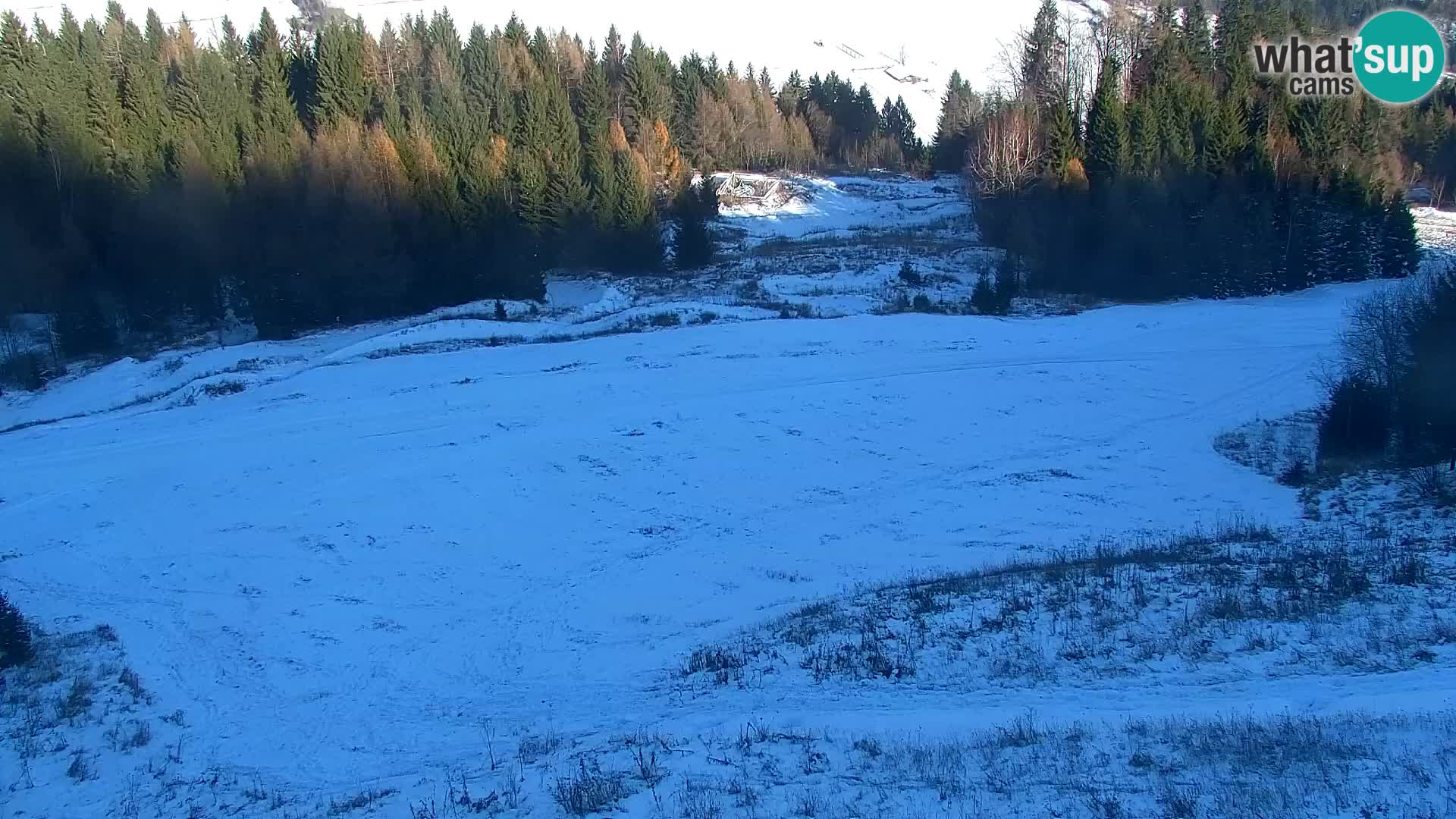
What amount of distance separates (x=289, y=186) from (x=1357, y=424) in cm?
3969

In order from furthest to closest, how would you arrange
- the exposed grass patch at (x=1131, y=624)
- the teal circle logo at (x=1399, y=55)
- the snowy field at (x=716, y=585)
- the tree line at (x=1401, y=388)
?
the teal circle logo at (x=1399, y=55) < the tree line at (x=1401, y=388) < the exposed grass patch at (x=1131, y=624) < the snowy field at (x=716, y=585)

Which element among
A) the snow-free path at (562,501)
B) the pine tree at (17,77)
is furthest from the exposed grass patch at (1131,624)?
the pine tree at (17,77)

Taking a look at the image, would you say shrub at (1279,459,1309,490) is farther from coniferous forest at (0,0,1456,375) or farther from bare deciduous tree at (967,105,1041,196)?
bare deciduous tree at (967,105,1041,196)

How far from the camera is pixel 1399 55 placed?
36.4 meters

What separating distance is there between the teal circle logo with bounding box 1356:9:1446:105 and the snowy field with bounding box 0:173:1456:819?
15.1m

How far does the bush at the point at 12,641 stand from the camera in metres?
10.6

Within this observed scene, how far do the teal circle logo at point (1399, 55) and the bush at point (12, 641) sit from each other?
126ft

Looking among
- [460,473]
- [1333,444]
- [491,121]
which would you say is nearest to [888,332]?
[1333,444]

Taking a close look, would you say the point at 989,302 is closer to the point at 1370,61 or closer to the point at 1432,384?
the point at 1432,384

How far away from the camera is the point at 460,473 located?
18.4m

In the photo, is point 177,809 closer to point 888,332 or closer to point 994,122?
point 888,332

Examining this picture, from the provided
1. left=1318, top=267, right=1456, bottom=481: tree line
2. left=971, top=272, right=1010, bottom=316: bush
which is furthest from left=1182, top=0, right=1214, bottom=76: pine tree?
left=1318, top=267, right=1456, bottom=481: tree line

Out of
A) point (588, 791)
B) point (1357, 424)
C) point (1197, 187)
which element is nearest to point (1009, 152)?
point (1197, 187)

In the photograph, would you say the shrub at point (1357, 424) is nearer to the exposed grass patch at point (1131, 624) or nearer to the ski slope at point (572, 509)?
the ski slope at point (572, 509)
